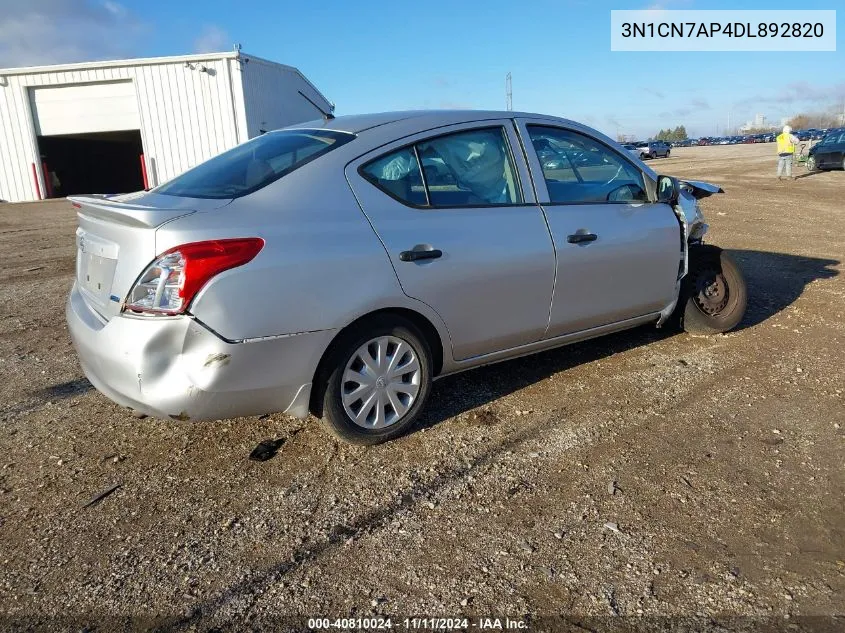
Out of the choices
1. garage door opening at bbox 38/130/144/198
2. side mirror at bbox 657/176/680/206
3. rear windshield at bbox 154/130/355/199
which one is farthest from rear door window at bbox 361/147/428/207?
garage door opening at bbox 38/130/144/198

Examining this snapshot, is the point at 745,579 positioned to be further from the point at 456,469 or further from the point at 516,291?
the point at 516,291

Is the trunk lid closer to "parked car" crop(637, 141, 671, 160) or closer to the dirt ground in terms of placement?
the dirt ground

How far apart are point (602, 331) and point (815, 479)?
1589 mm

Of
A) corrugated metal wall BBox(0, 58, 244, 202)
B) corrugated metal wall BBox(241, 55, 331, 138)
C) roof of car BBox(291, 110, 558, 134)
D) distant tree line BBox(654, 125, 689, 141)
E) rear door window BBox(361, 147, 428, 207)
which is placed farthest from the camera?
distant tree line BBox(654, 125, 689, 141)

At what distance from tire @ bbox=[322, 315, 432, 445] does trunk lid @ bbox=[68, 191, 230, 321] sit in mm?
923

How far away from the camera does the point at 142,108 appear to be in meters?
25.0

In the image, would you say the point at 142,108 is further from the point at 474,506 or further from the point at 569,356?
the point at 474,506

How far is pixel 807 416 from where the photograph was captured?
371 centimetres

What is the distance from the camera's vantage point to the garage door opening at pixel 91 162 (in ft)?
90.3

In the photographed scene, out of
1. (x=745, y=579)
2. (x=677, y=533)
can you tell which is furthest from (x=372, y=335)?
(x=745, y=579)

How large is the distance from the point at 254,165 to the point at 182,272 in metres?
0.96

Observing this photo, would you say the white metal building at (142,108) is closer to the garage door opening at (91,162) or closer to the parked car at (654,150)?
the garage door opening at (91,162)

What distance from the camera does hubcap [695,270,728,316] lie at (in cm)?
515

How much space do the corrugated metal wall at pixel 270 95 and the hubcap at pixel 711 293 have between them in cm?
2130
